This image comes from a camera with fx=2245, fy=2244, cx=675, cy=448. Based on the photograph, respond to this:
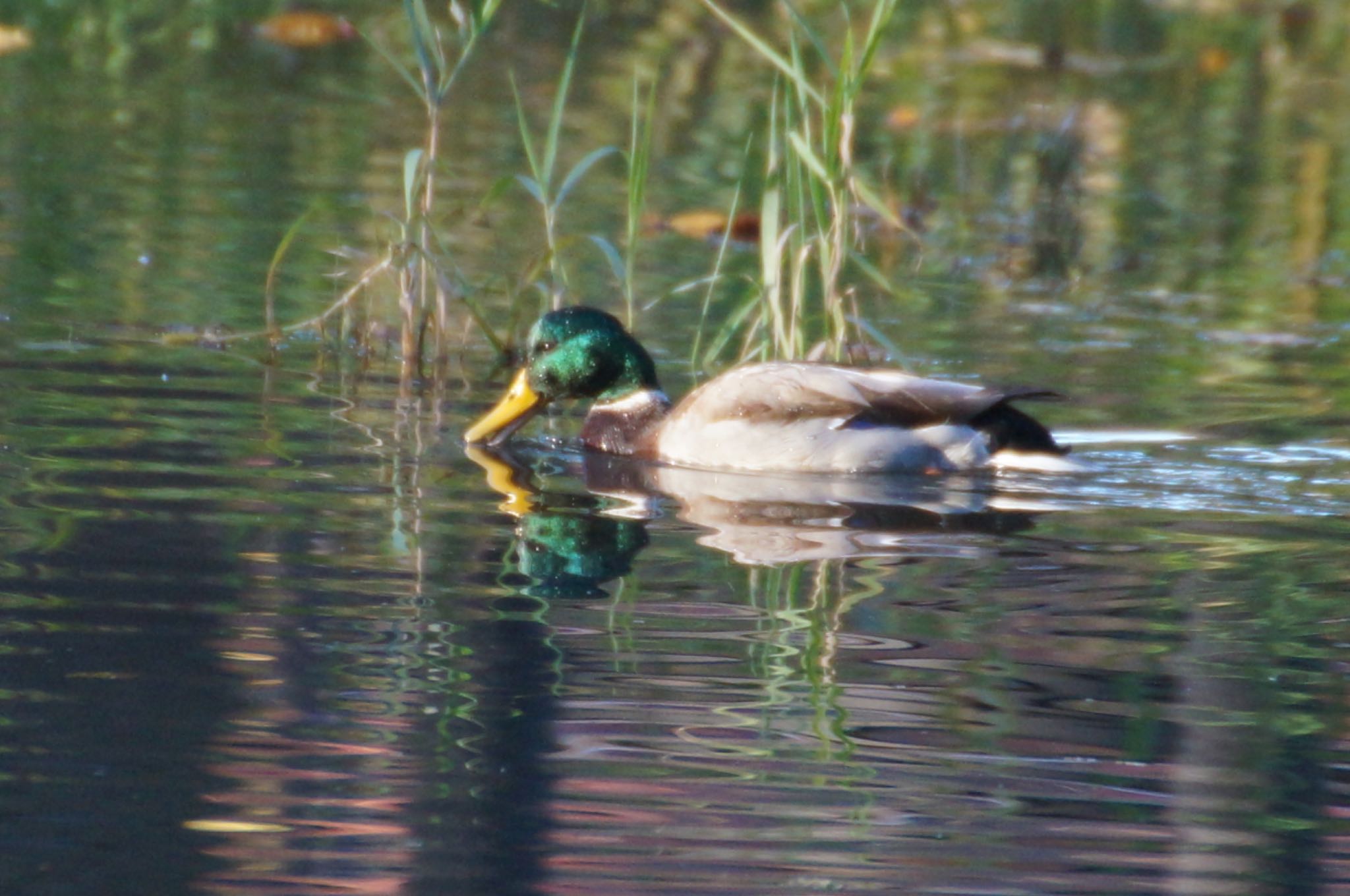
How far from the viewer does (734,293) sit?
10.1 metres

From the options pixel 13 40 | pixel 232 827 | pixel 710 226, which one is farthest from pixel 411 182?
pixel 13 40

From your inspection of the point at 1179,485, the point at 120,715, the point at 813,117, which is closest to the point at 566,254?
the point at 1179,485

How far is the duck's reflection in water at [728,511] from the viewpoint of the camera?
584 centimetres

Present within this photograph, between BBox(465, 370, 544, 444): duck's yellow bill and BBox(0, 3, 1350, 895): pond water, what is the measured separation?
6.4 inches

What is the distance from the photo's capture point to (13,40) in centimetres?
1714

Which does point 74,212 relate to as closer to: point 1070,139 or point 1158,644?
point 1070,139

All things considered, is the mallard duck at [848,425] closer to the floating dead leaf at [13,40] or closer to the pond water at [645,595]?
the pond water at [645,595]

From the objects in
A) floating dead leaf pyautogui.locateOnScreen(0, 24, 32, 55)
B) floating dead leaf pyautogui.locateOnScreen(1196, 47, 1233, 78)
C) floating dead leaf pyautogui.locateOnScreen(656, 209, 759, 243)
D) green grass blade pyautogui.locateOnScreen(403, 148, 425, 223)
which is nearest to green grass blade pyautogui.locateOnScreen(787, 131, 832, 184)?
green grass blade pyautogui.locateOnScreen(403, 148, 425, 223)

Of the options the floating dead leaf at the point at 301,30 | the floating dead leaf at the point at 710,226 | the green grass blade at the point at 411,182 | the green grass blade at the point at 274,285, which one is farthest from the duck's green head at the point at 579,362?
the floating dead leaf at the point at 301,30

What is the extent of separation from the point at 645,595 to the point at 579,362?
257 cm

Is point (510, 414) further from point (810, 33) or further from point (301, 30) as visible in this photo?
point (301, 30)

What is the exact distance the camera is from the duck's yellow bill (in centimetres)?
743

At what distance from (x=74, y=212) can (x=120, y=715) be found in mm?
7476

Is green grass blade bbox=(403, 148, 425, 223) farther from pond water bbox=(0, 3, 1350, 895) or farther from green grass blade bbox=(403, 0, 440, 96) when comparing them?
pond water bbox=(0, 3, 1350, 895)
